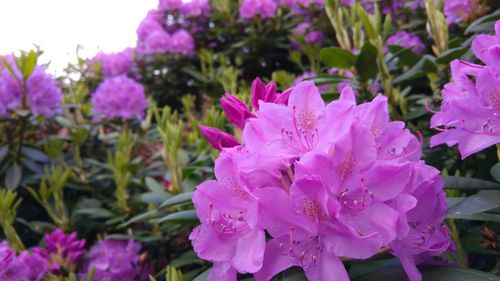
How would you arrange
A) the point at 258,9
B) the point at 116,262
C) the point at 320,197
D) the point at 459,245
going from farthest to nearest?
the point at 258,9 → the point at 116,262 → the point at 459,245 → the point at 320,197

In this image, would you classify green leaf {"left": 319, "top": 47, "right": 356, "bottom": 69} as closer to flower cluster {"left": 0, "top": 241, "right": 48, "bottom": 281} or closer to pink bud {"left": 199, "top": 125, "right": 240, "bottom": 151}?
pink bud {"left": 199, "top": 125, "right": 240, "bottom": 151}

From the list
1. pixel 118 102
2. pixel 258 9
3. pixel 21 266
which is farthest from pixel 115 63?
pixel 21 266

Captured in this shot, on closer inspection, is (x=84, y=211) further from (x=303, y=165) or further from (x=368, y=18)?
(x=303, y=165)

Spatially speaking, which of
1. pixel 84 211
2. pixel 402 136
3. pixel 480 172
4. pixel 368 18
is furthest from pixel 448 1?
pixel 84 211

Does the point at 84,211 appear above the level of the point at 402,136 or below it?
below

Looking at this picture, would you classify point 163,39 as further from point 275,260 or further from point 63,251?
point 275,260

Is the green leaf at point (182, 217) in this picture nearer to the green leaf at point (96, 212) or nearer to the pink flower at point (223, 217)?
the pink flower at point (223, 217)
